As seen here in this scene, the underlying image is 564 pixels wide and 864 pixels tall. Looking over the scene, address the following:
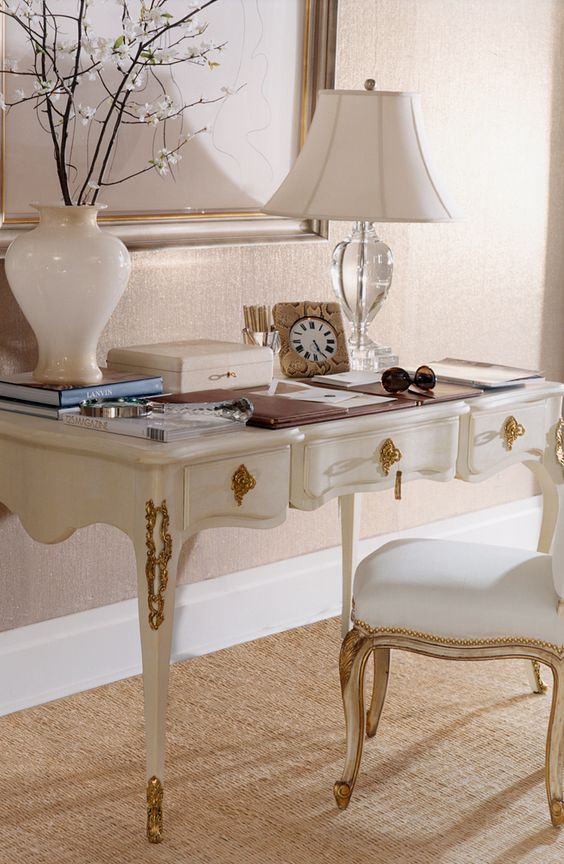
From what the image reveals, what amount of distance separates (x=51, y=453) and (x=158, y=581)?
0.32 metres

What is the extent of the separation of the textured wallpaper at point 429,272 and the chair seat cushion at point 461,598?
788mm

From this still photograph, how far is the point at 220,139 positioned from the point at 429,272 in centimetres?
87

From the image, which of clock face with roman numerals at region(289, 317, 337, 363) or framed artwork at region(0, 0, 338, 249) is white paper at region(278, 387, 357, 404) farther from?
framed artwork at region(0, 0, 338, 249)

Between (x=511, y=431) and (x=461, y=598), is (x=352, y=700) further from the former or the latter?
(x=511, y=431)

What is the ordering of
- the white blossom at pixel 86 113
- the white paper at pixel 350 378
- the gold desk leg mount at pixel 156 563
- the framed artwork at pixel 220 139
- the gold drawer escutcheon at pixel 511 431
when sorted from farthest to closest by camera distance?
the gold drawer escutcheon at pixel 511 431 → the white paper at pixel 350 378 → the framed artwork at pixel 220 139 → the white blossom at pixel 86 113 → the gold desk leg mount at pixel 156 563

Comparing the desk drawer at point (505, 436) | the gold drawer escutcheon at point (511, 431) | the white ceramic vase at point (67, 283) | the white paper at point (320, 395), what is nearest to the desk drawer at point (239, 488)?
the white paper at point (320, 395)

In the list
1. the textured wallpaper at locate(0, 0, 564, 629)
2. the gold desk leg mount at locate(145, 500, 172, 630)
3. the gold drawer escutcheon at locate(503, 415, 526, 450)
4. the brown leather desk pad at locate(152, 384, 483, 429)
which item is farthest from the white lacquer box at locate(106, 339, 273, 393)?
the gold drawer escutcheon at locate(503, 415, 526, 450)

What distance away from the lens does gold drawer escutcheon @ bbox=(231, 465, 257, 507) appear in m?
2.14

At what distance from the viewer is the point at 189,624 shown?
3014 mm

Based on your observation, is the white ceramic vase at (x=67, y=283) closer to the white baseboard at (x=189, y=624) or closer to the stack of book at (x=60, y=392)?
the stack of book at (x=60, y=392)

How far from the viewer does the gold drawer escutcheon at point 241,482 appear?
2.14m

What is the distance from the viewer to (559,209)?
3.89 m

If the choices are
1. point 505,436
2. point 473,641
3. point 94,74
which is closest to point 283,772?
point 473,641

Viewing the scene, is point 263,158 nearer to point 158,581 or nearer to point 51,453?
point 51,453
